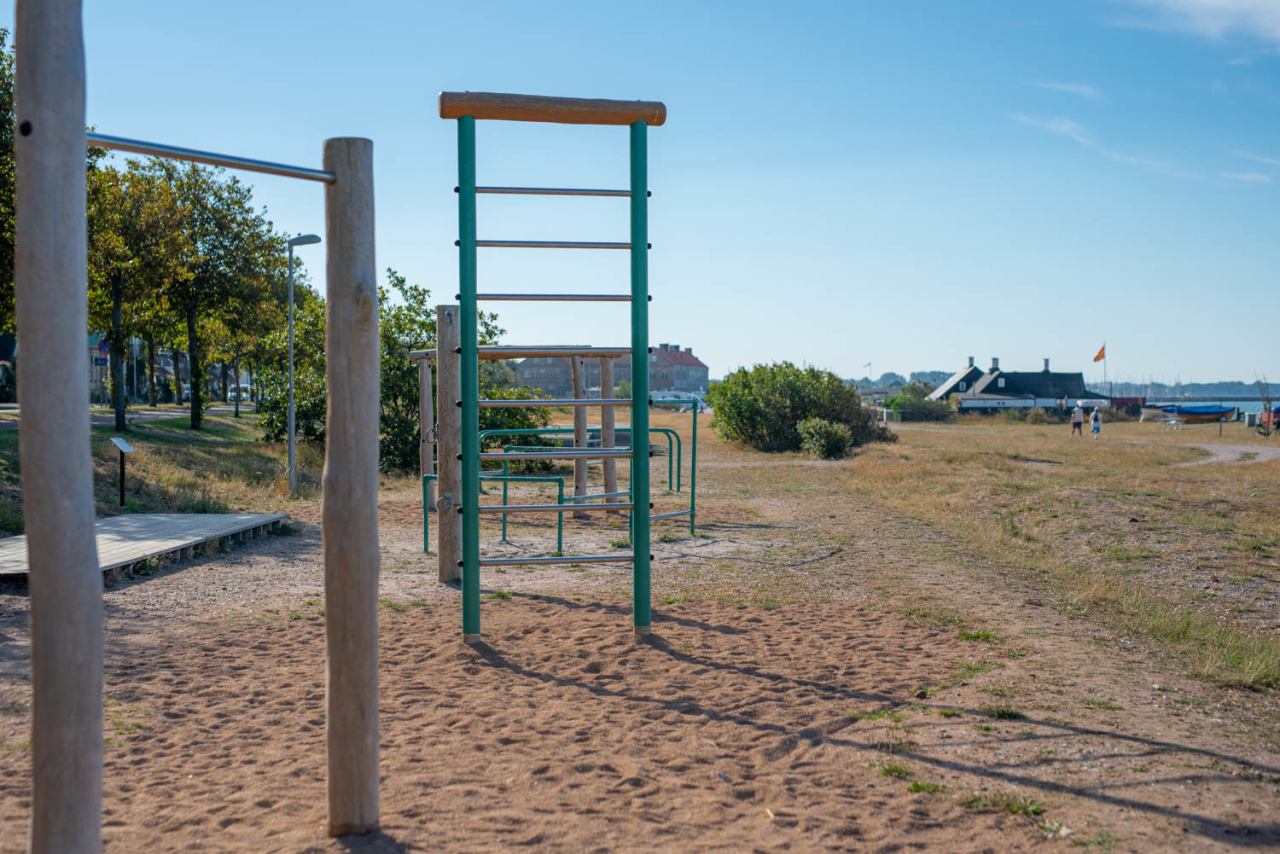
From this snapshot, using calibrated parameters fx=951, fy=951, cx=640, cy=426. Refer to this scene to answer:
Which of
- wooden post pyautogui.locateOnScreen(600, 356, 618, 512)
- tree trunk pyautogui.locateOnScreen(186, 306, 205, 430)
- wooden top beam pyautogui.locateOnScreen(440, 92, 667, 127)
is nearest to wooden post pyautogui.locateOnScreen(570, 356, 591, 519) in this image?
wooden post pyautogui.locateOnScreen(600, 356, 618, 512)

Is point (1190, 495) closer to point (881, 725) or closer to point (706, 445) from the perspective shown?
point (881, 725)

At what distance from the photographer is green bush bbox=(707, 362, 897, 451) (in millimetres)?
28344

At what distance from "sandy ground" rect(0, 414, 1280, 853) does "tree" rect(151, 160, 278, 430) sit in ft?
74.4

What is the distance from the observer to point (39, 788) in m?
2.45

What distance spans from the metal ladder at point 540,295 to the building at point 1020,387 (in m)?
81.3

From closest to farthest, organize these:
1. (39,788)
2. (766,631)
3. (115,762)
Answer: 1. (39,788)
2. (115,762)
3. (766,631)

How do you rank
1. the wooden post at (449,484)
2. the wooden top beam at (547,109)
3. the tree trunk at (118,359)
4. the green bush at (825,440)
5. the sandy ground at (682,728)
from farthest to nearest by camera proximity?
1. the green bush at (825,440)
2. the tree trunk at (118,359)
3. the wooden post at (449,484)
4. the wooden top beam at (547,109)
5. the sandy ground at (682,728)

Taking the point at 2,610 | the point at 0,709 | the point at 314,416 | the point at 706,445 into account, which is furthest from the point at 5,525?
the point at 706,445

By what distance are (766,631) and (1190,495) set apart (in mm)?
10956

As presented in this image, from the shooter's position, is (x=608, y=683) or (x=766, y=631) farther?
(x=766, y=631)

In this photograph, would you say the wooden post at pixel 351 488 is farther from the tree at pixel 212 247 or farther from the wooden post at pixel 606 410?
the tree at pixel 212 247

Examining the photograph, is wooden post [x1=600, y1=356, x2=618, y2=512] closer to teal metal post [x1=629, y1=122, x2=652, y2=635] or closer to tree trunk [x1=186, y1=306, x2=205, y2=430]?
teal metal post [x1=629, y1=122, x2=652, y2=635]

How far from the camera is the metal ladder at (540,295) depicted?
17.9 ft

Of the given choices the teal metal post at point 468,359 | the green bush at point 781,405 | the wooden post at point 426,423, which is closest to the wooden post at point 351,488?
the teal metal post at point 468,359
